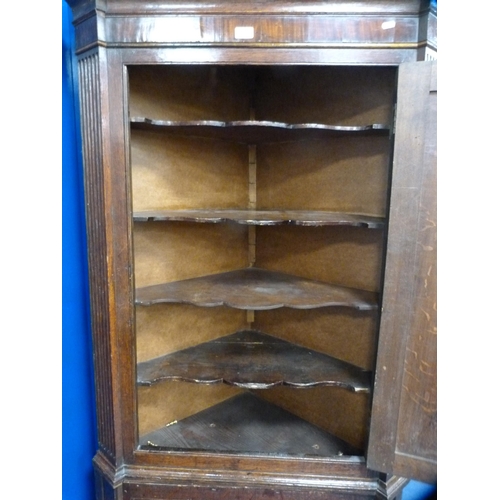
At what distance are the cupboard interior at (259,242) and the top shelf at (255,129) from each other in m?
0.02

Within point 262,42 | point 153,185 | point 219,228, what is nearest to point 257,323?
point 219,228

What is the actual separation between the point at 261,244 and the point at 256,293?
14.6 inches

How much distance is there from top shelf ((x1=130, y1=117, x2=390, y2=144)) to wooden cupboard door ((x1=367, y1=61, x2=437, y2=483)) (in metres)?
0.13

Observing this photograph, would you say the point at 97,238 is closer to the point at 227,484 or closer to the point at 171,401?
the point at 171,401

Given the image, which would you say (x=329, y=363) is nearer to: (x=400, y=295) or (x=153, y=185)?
(x=400, y=295)

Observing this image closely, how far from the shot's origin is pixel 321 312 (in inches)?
55.3

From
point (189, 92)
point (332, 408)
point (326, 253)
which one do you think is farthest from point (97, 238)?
point (332, 408)

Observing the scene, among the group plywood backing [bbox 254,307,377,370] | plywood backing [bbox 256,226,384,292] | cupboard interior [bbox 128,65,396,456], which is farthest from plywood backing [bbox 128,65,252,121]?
plywood backing [bbox 254,307,377,370]

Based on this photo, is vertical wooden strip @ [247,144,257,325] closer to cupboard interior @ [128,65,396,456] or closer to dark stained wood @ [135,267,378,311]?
cupboard interior @ [128,65,396,456]

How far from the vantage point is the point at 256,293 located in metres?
1.23

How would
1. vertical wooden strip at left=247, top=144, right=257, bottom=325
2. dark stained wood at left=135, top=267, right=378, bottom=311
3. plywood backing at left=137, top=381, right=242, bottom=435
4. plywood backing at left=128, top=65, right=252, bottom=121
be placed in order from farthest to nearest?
1. vertical wooden strip at left=247, top=144, right=257, bottom=325
2. plywood backing at left=137, top=381, right=242, bottom=435
3. plywood backing at left=128, top=65, right=252, bottom=121
4. dark stained wood at left=135, top=267, right=378, bottom=311

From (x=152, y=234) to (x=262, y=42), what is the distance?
71 cm

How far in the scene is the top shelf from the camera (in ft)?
→ 3.29

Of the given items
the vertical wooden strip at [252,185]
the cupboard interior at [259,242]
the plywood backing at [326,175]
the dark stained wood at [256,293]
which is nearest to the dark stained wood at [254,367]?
the cupboard interior at [259,242]
